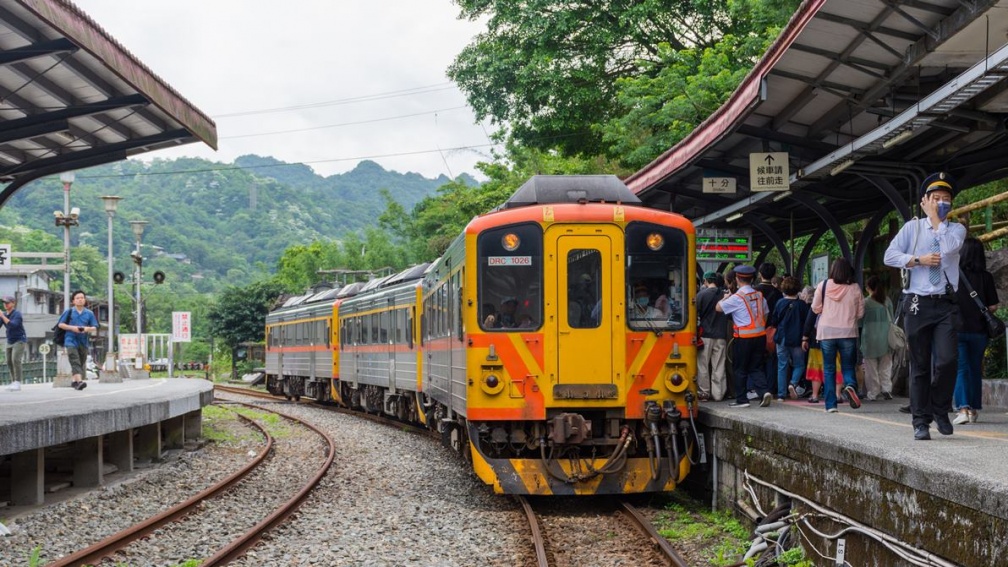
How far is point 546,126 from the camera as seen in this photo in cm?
2980

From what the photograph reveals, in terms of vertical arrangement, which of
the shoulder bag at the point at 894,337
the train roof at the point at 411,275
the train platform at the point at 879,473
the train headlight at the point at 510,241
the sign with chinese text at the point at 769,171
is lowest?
the train platform at the point at 879,473

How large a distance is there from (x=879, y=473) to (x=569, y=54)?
24052mm

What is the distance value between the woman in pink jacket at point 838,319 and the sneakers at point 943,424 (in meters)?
2.45

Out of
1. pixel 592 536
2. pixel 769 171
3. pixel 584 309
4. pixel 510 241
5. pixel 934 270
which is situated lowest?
pixel 592 536

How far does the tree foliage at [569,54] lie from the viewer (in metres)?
27.7

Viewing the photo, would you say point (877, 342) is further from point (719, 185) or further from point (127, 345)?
point (127, 345)

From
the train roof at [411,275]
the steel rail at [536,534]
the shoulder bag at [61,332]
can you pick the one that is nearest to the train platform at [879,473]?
the steel rail at [536,534]

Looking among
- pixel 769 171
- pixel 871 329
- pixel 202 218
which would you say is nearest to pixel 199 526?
pixel 769 171

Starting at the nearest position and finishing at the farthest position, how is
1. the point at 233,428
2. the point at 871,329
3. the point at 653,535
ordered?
the point at 653,535 < the point at 871,329 < the point at 233,428

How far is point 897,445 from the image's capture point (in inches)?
245

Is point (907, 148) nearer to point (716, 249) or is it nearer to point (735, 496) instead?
point (735, 496)

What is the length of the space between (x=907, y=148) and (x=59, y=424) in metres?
7.83

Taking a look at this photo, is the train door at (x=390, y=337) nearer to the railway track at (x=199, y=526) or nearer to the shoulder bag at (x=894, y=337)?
the railway track at (x=199, y=526)

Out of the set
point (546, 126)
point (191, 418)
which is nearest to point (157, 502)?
point (191, 418)
